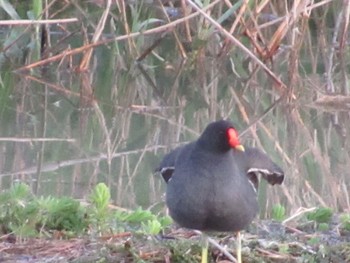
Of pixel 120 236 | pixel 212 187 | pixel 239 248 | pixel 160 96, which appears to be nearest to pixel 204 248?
pixel 239 248

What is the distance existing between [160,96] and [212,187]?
5051mm

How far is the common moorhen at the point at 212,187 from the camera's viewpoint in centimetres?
381

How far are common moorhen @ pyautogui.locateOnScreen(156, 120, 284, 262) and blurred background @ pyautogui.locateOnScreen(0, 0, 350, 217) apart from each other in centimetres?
150

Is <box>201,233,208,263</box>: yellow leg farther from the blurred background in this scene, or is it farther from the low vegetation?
the blurred background

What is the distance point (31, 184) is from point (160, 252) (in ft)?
6.48

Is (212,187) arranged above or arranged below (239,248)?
above

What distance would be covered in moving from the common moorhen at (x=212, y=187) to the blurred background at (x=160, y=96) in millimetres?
1497

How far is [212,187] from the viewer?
3.84m

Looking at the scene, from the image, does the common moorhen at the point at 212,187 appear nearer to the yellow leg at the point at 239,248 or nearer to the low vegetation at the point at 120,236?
the yellow leg at the point at 239,248

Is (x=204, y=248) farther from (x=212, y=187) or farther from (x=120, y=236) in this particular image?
(x=120, y=236)

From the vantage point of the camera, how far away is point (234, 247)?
164 inches

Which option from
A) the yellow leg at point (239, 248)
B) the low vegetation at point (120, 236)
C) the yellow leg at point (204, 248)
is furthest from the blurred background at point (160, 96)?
the yellow leg at point (204, 248)

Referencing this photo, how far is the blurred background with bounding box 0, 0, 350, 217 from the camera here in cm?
614

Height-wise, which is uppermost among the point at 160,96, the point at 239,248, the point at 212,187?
the point at 160,96
